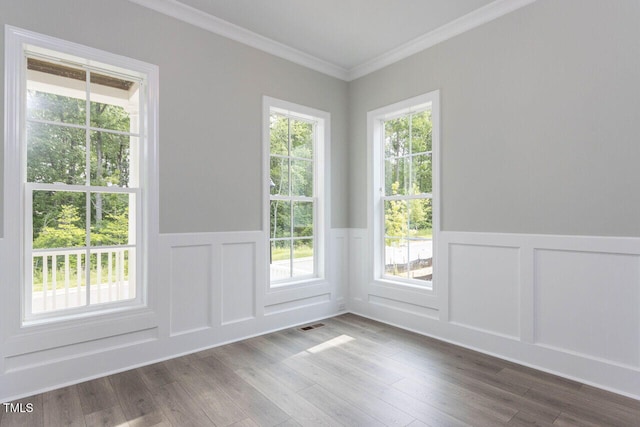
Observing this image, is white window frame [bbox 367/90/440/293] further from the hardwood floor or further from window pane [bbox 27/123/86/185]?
window pane [bbox 27/123/86/185]

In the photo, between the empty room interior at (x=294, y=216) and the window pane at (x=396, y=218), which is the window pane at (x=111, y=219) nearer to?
the empty room interior at (x=294, y=216)

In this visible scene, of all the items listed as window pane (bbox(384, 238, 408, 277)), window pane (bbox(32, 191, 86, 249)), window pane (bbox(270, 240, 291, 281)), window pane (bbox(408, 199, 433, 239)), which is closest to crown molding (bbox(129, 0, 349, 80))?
window pane (bbox(32, 191, 86, 249))

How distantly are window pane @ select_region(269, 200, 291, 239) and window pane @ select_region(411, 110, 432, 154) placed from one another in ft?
4.98

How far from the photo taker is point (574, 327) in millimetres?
2508

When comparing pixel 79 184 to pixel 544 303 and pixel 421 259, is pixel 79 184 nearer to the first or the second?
pixel 421 259

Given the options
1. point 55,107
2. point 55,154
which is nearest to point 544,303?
point 55,154

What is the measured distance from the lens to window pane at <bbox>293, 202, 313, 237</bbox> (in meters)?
3.88

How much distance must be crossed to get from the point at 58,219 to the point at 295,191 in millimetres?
2167

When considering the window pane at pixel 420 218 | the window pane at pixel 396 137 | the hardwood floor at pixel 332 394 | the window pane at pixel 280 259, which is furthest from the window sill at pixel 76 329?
the window pane at pixel 396 137

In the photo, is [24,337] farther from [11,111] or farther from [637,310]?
[637,310]

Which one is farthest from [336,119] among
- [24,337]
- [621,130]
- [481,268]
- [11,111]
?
[24,337]

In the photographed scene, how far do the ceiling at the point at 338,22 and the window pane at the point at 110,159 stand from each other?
1114 mm

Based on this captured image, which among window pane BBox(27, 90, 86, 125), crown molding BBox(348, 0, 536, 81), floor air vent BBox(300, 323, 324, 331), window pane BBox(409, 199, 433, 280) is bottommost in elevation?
floor air vent BBox(300, 323, 324, 331)

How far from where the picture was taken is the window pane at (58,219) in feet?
7.91
